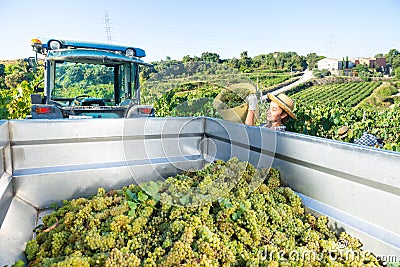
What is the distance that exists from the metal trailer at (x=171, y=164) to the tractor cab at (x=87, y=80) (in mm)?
1526

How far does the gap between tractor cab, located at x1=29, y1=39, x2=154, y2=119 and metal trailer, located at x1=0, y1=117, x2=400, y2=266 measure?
153cm

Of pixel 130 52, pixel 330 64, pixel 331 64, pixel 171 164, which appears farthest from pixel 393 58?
pixel 171 164

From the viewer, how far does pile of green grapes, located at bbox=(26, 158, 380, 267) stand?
53.9 inches

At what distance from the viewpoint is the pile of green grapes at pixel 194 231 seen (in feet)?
4.50

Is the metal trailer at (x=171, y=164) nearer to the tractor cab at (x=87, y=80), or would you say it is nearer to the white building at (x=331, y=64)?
the tractor cab at (x=87, y=80)

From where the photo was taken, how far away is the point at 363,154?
1.52 metres

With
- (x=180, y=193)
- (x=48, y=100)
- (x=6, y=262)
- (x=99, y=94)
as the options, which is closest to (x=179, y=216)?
(x=180, y=193)

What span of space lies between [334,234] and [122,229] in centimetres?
113

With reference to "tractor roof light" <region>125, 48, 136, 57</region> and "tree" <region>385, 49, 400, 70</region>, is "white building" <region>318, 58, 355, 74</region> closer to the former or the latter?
"tree" <region>385, 49, 400, 70</region>

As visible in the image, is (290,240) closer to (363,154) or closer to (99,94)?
(363,154)

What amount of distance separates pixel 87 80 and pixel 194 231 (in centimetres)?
427

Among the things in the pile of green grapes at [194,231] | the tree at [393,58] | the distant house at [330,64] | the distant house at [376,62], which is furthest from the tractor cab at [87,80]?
the distant house at [376,62]

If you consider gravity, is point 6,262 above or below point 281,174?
below

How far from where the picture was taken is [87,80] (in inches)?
200
